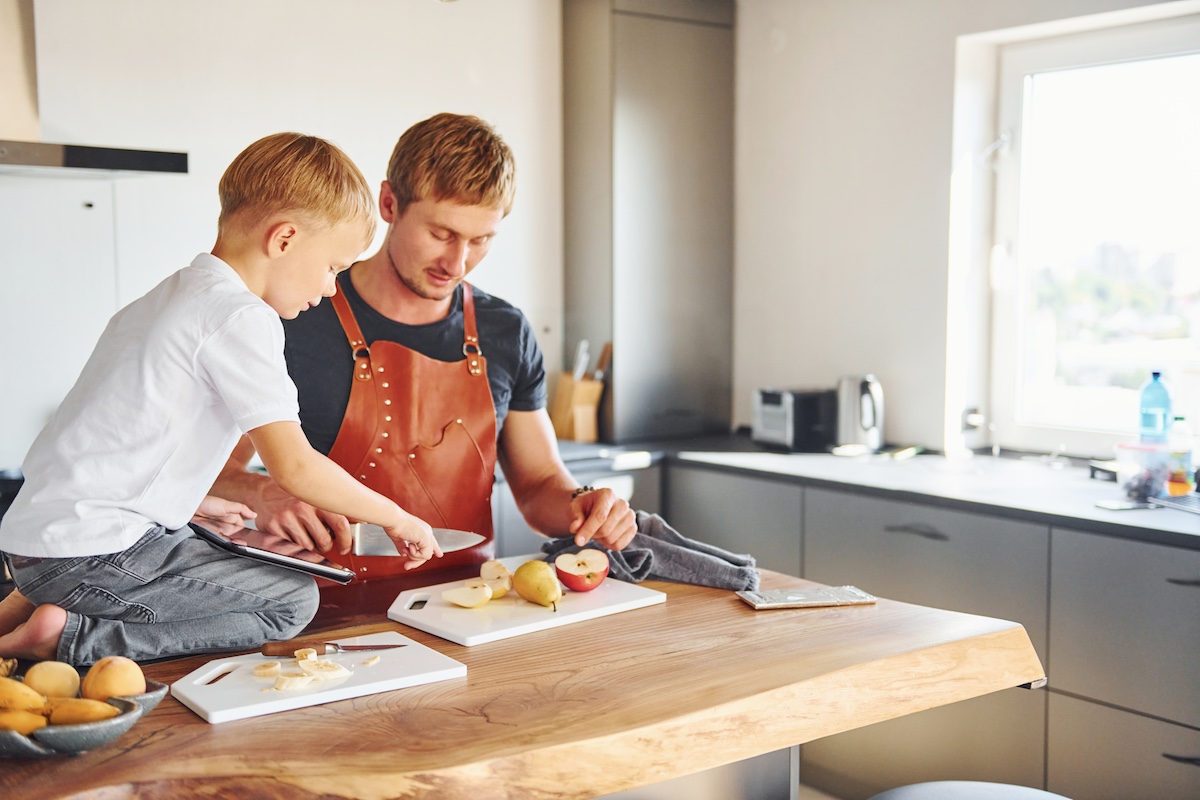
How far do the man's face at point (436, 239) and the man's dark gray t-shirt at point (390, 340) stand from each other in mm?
93

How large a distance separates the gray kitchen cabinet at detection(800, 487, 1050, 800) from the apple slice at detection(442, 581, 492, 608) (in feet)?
4.70

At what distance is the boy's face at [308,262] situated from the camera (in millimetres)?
1426

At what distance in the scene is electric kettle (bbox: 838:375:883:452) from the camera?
130 inches

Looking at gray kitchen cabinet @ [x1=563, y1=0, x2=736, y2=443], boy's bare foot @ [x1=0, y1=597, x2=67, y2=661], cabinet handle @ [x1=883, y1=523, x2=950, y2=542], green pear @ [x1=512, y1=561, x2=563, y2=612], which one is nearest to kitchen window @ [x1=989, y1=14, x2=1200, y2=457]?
cabinet handle @ [x1=883, y1=523, x2=950, y2=542]

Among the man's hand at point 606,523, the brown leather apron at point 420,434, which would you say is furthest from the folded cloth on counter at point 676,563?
the brown leather apron at point 420,434

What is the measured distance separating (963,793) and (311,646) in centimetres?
95

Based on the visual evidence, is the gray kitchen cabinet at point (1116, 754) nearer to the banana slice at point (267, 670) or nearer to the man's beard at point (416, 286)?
the man's beard at point (416, 286)

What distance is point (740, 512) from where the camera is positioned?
3.18 meters

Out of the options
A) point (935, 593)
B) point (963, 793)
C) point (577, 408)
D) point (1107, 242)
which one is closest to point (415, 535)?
point (963, 793)

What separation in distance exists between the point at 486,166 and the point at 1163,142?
2017mm

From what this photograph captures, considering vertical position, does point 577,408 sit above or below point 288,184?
below

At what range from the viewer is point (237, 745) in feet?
3.54

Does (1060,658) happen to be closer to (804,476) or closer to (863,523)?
(863,523)

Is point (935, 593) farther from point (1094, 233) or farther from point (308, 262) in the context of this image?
point (308, 262)
